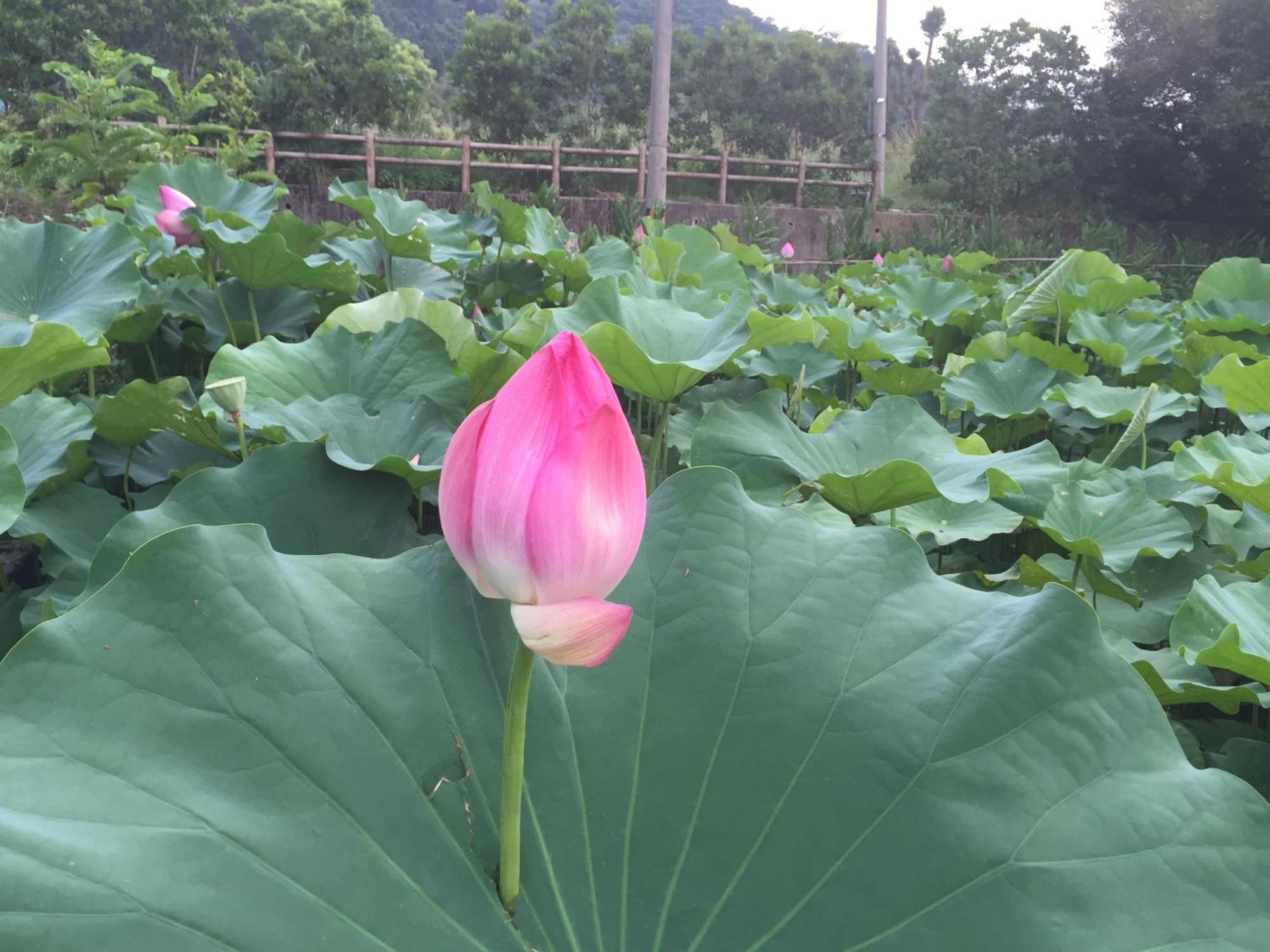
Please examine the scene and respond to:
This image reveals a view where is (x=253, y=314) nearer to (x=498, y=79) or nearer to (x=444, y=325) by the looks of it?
(x=444, y=325)

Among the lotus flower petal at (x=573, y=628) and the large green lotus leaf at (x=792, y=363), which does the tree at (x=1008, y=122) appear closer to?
the large green lotus leaf at (x=792, y=363)

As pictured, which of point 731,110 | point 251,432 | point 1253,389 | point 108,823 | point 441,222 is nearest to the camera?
point 108,823

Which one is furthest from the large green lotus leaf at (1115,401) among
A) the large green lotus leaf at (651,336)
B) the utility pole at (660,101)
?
the utility pole at (660,101)

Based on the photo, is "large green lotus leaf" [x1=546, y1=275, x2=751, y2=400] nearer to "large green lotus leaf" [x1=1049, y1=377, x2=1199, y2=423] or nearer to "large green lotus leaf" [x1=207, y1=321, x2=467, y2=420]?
"large green lotus leaf" [x1=207, y1=321, x2=467, y2=420]

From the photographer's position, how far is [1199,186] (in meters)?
14.4

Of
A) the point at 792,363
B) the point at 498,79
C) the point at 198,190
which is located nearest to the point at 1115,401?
the point at 792,363

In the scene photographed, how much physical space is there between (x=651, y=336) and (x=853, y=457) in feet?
1.03

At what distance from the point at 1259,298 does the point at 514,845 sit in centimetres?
253

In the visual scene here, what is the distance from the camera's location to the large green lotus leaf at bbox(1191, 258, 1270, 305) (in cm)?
224

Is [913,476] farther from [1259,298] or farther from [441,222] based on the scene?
[1259,298]

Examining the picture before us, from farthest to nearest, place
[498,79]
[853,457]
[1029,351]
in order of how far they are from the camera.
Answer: [498,79] < [1029,351] < [853,457]

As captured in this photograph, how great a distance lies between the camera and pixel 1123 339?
193cm

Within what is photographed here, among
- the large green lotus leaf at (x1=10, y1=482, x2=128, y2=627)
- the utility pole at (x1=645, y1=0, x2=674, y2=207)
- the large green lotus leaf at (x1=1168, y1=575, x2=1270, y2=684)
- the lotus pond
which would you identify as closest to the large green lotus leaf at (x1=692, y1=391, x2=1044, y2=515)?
the lotus pond

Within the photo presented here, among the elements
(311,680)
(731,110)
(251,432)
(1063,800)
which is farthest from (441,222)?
(731,110)
